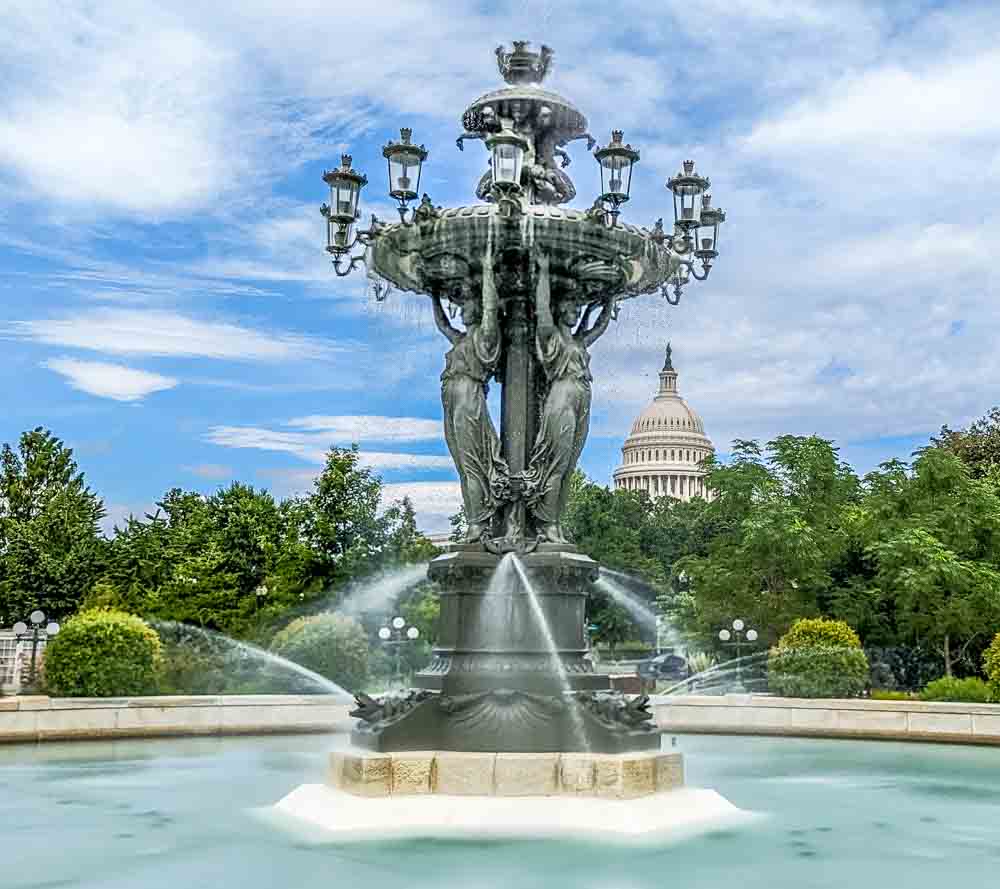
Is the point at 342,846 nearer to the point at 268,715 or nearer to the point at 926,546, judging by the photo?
the point at 268,715

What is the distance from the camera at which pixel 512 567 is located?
10117 mm

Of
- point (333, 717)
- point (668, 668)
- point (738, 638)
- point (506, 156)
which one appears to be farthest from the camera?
point (668, 668)

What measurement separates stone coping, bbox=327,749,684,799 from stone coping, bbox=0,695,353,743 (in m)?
7.77

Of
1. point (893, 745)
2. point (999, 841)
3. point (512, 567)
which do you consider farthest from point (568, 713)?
point (893, 745)

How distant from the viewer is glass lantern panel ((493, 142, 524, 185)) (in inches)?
373

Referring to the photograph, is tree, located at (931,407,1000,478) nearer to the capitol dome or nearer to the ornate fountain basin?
the ornate fountain basin

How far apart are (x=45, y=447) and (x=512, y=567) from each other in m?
34.4

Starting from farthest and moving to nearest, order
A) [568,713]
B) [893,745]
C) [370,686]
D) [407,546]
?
[407,546]
[370,686]
[893,745]
[568,713]

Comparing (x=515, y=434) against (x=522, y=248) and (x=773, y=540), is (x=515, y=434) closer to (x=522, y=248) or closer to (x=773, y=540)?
(x=522, y=248)

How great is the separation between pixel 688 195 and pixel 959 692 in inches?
439

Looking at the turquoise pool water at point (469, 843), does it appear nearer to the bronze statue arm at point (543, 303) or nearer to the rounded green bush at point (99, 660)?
the rounded green bush at point (99, 660)

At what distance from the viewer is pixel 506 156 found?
9.51 meters

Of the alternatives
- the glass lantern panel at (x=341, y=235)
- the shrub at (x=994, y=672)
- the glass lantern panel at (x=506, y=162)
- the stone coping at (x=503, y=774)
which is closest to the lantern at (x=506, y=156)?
the glass lantern panel at (x=506, y=162)

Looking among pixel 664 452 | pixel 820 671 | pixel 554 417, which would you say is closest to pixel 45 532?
pixel 820 671
